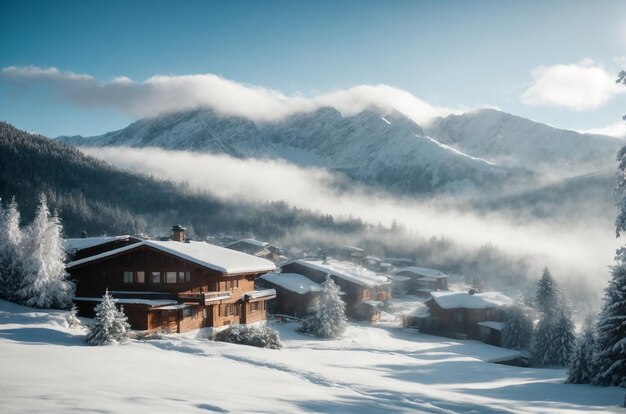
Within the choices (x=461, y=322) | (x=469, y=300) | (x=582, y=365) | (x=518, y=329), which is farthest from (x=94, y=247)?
(x=518, y=329)

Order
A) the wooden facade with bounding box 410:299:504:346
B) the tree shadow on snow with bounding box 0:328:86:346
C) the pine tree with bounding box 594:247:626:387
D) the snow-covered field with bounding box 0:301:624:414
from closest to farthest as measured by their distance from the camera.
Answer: the snow-covered field with bounding box 0:301:624:414 → the tree shadow on snow with bounding box 0:328:86:346 → the pine tree with bounding box 594:247:626:387 → the wooden facade with bounding box 410:299:504:346

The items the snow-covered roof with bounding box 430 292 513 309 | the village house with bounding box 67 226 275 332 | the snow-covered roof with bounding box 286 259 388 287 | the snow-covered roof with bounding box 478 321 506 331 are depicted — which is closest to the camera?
the village house with bounding box 67 226 275 332

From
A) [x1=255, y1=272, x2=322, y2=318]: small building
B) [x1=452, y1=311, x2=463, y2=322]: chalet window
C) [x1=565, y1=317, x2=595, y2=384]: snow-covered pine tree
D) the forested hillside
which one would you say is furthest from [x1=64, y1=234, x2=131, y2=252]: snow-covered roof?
the forested hillside

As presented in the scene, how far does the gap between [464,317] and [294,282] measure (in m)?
24.9

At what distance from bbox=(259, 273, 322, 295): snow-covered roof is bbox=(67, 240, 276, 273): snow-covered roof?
17580 mm

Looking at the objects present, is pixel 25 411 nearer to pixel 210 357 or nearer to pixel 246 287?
pixel 210 357

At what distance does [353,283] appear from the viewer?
67.1 meters

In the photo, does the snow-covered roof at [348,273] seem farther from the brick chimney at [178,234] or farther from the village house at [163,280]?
the village house at [163,280]

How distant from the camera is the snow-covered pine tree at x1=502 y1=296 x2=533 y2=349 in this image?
5959 centimetres

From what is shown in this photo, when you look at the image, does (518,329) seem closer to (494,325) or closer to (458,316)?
(494,325)

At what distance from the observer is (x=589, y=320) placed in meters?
42.2

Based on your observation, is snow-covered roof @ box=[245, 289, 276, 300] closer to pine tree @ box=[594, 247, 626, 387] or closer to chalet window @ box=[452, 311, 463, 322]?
pine tree @ box=[594, 247, 626, 387]

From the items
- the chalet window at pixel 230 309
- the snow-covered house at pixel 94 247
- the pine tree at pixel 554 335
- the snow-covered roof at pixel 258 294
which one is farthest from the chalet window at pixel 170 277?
the pine tree at pixel 554 335

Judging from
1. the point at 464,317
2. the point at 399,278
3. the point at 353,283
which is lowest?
the point at 464,317
